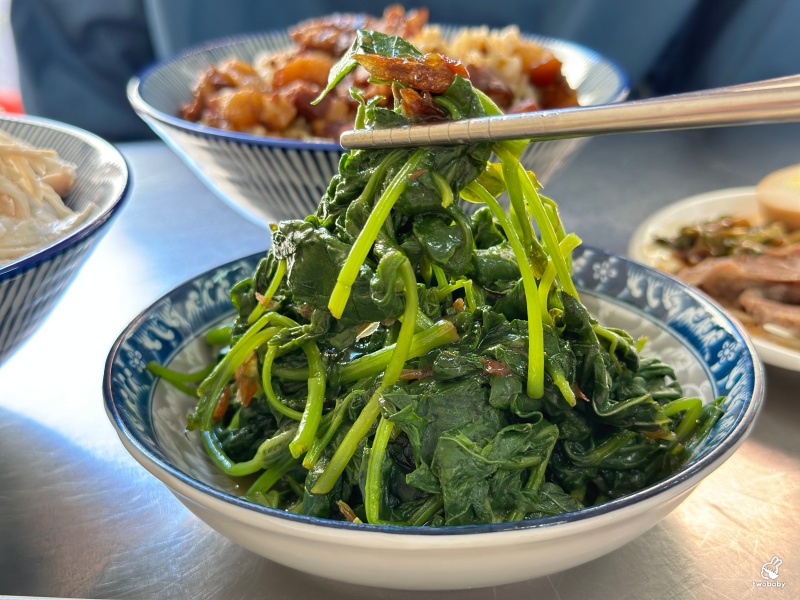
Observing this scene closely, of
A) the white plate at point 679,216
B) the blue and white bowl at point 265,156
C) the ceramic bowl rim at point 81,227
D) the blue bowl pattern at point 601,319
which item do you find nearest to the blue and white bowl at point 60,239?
the ceramic bowl rim at point 81,227

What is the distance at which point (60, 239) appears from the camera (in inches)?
45.3

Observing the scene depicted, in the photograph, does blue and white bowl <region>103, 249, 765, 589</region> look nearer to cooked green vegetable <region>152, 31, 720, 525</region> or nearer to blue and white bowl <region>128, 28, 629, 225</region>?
cooked green vegetable <region>152, 31, 720, 525</region>

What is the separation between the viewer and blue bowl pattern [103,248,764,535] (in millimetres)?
829

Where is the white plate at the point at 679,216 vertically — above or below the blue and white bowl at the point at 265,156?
A: above

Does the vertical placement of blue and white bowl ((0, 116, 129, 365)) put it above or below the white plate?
below

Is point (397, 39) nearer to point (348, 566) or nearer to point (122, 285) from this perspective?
point (348, 566)

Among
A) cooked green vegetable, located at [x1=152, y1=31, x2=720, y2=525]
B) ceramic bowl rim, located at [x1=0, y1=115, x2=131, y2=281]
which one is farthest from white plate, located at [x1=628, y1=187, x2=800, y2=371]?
ceramic bowl rim, located at [x1=0, y1=115, x2=131, y2=281]

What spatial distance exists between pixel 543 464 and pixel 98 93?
12.4 feet

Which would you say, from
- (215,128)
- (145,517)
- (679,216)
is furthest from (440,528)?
(679,216)

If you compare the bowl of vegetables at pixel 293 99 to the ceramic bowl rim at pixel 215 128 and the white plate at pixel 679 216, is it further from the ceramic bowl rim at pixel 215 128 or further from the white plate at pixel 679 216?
the white plate at pixel 679 216

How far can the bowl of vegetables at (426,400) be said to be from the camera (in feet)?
2.71

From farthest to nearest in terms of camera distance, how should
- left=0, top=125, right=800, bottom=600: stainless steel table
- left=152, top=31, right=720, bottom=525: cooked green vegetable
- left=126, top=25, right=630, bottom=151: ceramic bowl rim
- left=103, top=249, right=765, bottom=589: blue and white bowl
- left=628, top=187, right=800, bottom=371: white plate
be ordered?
1. left=628, top=187, right=800, bottom=371: white plate
2. left=126, top=25, right=630, bottom=151: ceramic bowl rim
3. left=0, top=125, right=800, bottom=600: stainless steel table
4. left=152, top=31, right=720, bottom=525: cooked green vegetable
5. left=103, top=249, right=765, bottom=589: blue and white bowl

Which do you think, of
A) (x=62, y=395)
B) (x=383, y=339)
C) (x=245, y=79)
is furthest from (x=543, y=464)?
(x=245, y=79)

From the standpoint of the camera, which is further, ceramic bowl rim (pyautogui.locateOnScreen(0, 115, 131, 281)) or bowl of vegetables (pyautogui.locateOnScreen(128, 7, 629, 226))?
bowl of vegetables (pyautogui.locateOnScreen(128, 7, 629, 226))
